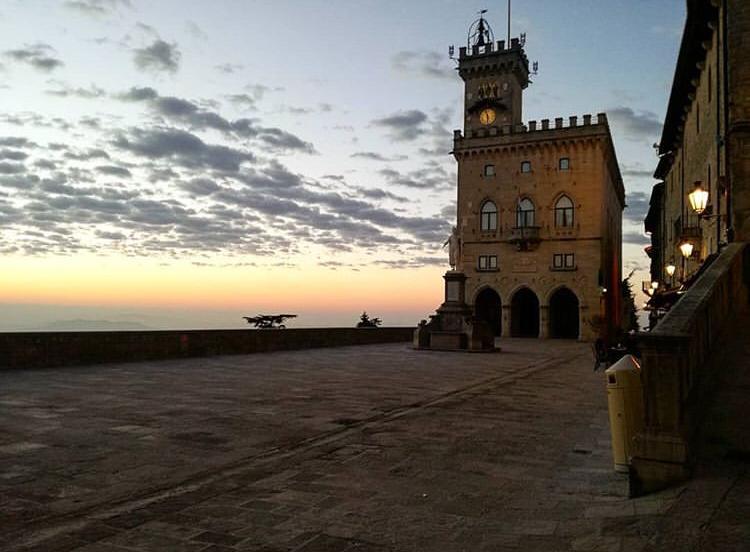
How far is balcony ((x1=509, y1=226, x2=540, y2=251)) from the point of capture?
45062mm

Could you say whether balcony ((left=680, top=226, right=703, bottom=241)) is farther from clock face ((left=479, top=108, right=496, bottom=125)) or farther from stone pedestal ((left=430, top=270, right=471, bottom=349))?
clock face ((left=479, top=108, right=496, bottom=125))

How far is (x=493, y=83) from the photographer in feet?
177

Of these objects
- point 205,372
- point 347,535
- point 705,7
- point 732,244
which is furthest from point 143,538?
point 705,7

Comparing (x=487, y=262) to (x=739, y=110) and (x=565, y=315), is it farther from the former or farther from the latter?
(x=739, y=110)

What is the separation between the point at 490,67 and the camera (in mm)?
53781

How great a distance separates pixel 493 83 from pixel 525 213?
14242mm

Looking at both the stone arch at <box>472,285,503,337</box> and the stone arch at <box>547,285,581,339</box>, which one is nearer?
the stone arch at <box>472,285,503,337</box>

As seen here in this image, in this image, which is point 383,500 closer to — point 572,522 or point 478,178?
point 572,522

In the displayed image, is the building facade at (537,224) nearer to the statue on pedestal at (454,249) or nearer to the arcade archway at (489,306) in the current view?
the arcade archway at (489,306)

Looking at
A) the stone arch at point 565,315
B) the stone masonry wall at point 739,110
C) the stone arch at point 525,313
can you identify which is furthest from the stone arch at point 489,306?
the stone masonry wall at point 739,110

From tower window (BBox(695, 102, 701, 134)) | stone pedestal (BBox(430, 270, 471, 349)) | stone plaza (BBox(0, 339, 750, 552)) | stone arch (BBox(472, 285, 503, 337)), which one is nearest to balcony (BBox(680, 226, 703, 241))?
tower window (BBox(695, 102, 701, 134))

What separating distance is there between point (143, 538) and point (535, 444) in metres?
4.91

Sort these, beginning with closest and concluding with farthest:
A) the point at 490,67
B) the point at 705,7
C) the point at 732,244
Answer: the point at 732,244
the point at 705,7
the point at 490,67

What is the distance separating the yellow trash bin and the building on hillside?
9345 millimetres
